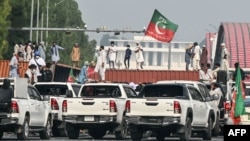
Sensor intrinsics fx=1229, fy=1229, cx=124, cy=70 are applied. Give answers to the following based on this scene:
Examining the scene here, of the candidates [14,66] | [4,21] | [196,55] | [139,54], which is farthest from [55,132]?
[4,21]

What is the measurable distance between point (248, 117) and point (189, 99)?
2.68 metres

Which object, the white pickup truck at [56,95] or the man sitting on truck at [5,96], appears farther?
the white pickup truck at [56,95]

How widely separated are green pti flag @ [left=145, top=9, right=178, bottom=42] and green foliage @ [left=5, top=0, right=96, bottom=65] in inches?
852

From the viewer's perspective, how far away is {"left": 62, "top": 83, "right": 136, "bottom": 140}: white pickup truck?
34188 mm

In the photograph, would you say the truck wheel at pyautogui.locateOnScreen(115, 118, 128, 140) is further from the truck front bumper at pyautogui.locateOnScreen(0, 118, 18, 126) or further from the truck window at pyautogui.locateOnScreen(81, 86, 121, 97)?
the truck front bumper at pyautogui.locateOnScreen(0, 118, 18, 126)

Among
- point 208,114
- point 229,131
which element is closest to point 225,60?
point 208,114

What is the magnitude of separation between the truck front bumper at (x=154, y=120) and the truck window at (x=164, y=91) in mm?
781

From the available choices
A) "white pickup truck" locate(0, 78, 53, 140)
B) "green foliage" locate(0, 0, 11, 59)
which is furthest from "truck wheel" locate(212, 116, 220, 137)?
"green foliage" locate(0, 0, 11, 59)

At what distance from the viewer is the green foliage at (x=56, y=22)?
277 ft

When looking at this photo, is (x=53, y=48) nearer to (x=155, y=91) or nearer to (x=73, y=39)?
(x=155, y=91)

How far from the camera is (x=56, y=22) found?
123500 millimetres

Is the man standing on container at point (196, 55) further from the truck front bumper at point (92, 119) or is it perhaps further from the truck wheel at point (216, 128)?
the truck front bumper at point (92, 119)

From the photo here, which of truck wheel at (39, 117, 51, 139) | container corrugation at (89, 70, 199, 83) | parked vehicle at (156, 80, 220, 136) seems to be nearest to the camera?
truck wheel at (39, 117, 51, 139)

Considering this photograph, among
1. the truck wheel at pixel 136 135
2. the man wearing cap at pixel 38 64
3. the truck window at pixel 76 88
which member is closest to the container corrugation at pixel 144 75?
the man wearing cap at pixel 38 64
